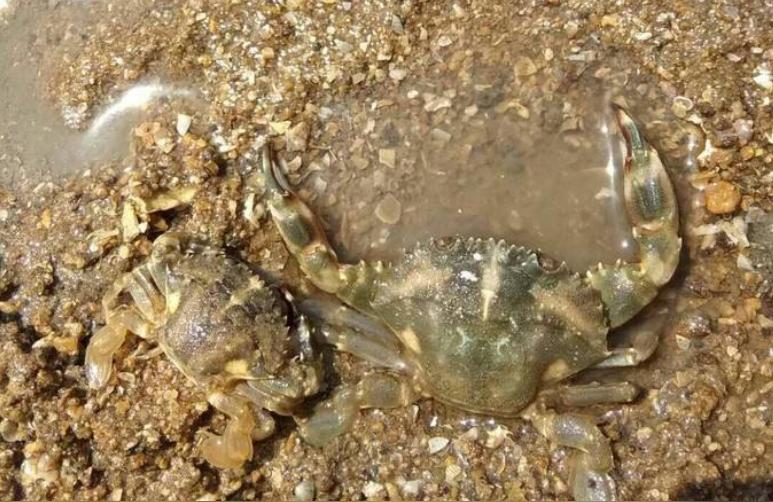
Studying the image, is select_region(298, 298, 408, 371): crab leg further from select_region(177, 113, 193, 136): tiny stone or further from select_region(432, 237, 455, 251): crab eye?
select_region(177, 113, 193, 136): tiny stone

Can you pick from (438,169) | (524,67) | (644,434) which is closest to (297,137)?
(438,169)

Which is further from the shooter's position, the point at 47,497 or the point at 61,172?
the point at 61,172

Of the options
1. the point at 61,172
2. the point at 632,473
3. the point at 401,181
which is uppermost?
the point at 61,172

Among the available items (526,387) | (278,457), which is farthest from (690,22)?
(278,457)

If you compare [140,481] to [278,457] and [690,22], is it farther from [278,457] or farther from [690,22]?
[690,22]

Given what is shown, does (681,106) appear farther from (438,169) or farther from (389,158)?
(389,158)

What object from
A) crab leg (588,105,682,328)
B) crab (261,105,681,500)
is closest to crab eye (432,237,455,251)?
crab (261,105,681,500)
